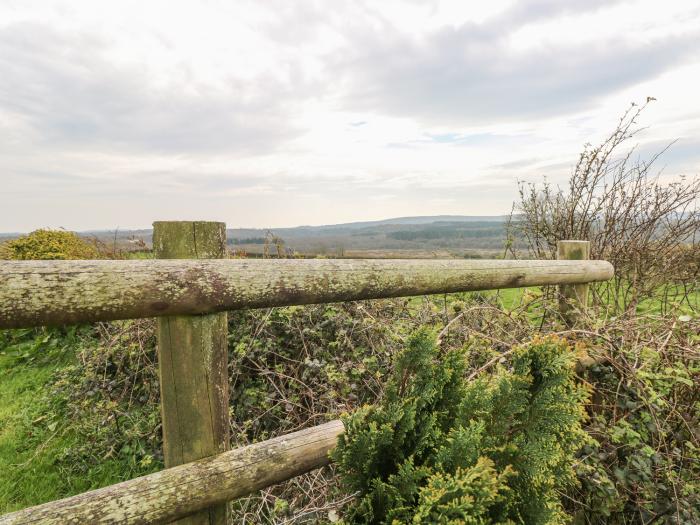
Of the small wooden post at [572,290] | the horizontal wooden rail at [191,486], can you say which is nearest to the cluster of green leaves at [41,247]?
the horizontal wooden rail at [191,486]

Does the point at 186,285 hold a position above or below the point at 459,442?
above

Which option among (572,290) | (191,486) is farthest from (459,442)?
(572,290)

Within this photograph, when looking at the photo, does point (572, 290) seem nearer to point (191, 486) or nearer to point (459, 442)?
point (459, 442)

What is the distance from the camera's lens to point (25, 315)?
3.08 ft

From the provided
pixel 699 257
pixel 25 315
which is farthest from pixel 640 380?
pixel 699 257

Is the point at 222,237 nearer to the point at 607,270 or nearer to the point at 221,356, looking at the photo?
the point at 221,356

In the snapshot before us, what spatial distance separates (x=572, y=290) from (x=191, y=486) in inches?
103

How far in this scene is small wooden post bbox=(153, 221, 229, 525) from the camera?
4.15ft

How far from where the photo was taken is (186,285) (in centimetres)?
116

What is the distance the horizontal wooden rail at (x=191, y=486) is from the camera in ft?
3.40

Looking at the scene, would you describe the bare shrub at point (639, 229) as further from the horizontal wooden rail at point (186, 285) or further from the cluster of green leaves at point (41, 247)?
the cluster of green leaves at point (41, 247)

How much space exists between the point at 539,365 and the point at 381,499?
613 millimetres

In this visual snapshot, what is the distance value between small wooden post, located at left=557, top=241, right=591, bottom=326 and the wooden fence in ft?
5.72

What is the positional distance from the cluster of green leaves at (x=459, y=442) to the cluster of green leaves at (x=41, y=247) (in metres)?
6.65
